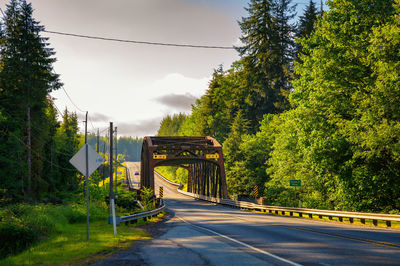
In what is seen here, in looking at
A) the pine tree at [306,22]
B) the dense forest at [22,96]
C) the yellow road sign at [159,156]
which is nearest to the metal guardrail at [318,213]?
the yellow road sign at [159,156]

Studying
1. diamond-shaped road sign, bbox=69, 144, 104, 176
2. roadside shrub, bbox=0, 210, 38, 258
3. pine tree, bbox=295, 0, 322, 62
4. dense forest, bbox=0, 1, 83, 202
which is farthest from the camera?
pine tree, bbox=295, 0, 322, 62

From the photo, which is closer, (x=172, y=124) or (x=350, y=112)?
(x=350, y=112)

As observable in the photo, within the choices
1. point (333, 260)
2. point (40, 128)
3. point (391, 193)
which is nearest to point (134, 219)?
point (333, 260)

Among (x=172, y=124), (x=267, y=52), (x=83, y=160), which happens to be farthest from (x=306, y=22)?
(x=172, y=124)

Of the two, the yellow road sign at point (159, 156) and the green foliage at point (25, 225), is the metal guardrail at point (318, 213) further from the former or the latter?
the green foliage at point (25, 225)

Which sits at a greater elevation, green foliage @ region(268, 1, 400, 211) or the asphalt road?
green foliage @ region(268, 1, 400, 211)

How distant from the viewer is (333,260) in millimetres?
6844

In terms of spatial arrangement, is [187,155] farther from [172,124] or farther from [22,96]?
[172,124]

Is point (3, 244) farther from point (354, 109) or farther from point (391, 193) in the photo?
point (391, 193)

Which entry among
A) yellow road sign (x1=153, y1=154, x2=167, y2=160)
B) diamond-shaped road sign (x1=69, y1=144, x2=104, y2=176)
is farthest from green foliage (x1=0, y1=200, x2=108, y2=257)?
yellow road sign (x1=153, y1=154, x2=167, y2=160)

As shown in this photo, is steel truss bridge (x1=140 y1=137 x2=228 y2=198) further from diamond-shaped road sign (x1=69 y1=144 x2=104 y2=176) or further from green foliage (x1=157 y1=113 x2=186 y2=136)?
green foliage (x1=157 y1=113 x2=186 y2=136)

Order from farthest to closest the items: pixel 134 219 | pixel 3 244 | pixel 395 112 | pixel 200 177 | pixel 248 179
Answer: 1. pixel 200 177
2. pixel 248 179
3. pixel 134 219
4. pixel 395 112
5. pixel 3 244

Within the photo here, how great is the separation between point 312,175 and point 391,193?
670 cm

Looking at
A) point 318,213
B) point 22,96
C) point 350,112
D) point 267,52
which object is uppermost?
point 267,52
